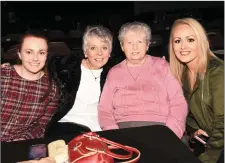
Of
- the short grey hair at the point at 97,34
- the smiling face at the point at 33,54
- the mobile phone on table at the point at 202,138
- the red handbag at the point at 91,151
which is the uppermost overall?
the short grey hair at the point at 97,34

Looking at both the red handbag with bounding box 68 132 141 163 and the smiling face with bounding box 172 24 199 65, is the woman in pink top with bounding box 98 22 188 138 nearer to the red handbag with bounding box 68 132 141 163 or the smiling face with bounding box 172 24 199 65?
the smiling face with bounding box 172 24 199 65

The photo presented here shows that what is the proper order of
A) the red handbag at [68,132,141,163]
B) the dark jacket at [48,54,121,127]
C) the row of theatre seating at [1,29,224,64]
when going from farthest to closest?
the row of theatre seating at [1,29,224,64] → the dark jacket at [48,54,121,127] → the red handbag at [68,132,141,163]

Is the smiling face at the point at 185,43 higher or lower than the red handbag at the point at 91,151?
higher

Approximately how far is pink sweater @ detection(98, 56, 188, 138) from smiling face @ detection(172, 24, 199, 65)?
0.50ft

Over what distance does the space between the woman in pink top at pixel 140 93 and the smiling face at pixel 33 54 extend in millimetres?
485

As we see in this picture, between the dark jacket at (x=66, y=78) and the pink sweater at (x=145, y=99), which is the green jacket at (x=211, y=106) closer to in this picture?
the pink sweater at (x=145, y=99)

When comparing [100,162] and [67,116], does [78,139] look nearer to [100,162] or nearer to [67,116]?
[100,162]

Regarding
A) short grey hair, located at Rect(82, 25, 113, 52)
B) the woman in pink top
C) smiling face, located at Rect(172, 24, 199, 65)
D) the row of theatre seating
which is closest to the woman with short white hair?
short grey hair, located at Rect(82, 25, 113, 52)

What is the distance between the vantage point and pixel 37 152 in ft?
5.26

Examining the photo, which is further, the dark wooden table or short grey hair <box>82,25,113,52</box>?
short grey hair <box>82,25,113,52</box>

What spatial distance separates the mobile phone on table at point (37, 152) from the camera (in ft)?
5.17

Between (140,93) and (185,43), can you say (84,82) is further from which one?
(185,43)

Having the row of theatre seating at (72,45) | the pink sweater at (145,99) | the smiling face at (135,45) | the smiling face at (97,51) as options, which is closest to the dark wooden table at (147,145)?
the pink sweater at (145,99)

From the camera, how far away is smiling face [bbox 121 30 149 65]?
7.36ft
